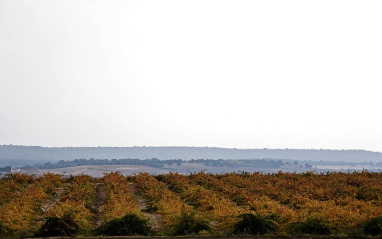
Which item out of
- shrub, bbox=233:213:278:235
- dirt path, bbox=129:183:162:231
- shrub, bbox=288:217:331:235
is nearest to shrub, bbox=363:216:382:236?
shrub, bbox=288:217:331:235

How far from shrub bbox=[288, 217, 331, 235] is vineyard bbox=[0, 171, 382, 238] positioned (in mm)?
38

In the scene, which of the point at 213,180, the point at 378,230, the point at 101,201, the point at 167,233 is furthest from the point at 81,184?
the point at 378,230

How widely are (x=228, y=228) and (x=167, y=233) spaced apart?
2519 millimetres

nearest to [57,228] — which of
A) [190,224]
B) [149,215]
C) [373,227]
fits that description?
[190,224]

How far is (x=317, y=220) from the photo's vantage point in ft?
58.5

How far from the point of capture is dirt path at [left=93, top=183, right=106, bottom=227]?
2201 cm

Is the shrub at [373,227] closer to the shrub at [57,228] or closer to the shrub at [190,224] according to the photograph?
the shrub at [190,224]

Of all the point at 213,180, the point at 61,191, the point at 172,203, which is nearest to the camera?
the point at 172,203

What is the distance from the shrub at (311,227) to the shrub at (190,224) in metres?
3.50

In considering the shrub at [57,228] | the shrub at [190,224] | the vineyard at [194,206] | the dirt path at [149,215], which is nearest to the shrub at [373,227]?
the vineyard at [194,206]

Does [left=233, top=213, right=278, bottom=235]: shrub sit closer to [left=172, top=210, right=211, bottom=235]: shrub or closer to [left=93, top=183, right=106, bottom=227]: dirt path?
[left=172, top=210, right=211, bottom=235]: shrub

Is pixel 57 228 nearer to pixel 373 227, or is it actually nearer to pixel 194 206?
pixel 194 206

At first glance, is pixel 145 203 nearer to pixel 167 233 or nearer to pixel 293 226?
pixel 167 233

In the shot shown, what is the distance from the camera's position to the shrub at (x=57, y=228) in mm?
17859
